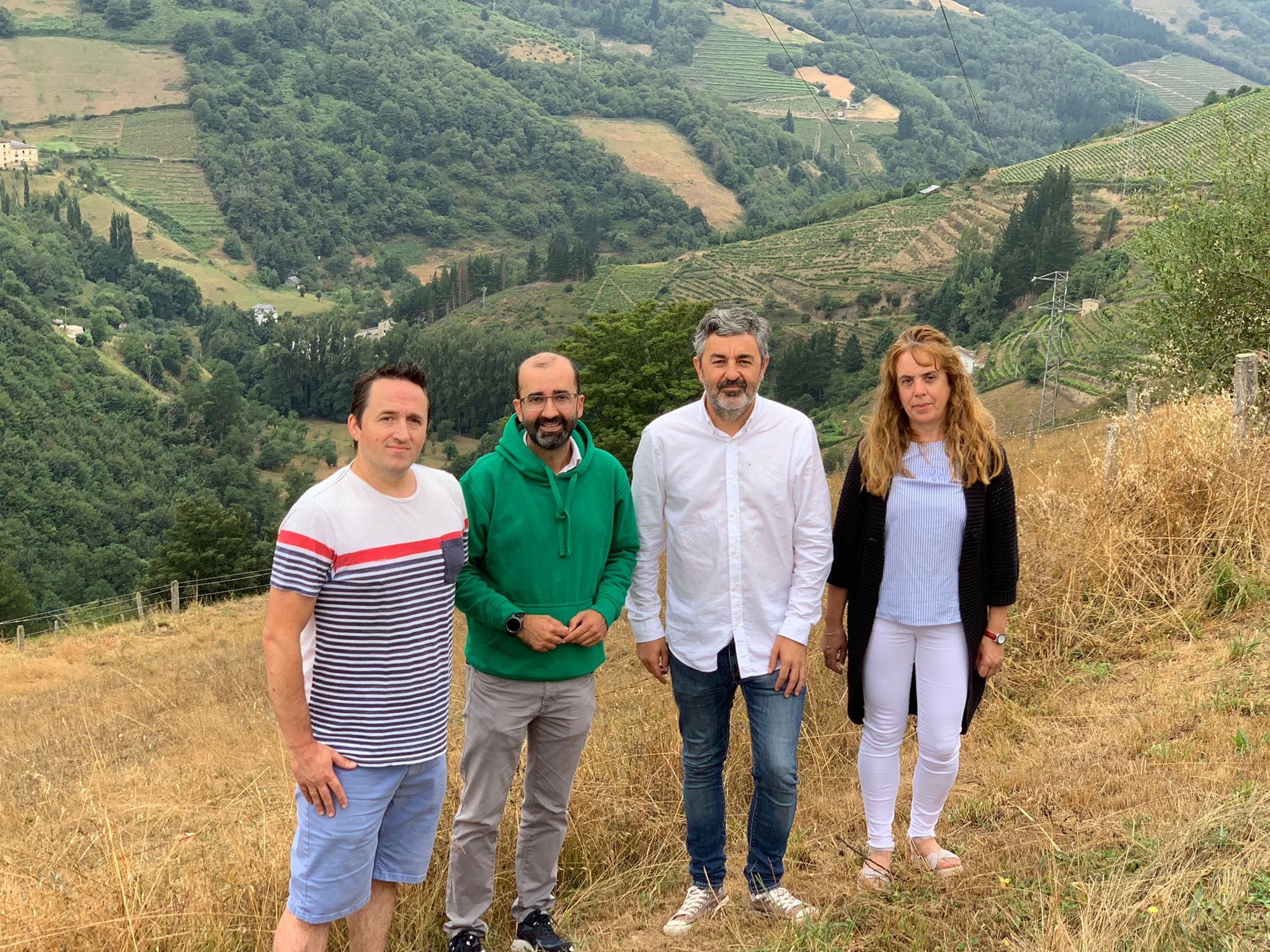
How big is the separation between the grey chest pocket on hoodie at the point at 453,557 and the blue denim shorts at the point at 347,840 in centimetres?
46

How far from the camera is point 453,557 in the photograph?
259cm

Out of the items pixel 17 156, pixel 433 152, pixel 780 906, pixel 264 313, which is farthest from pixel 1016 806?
pixel 433 152

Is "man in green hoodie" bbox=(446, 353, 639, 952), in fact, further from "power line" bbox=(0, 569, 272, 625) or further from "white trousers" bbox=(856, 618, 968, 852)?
"power line" bbox=(0, 569, 272, 625)

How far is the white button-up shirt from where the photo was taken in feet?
9.64

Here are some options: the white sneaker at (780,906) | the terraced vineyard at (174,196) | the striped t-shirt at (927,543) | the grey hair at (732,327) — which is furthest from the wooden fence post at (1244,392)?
the terraced vineyard at (174,196)

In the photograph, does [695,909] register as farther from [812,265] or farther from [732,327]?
[812,265]

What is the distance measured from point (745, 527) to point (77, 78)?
190 m

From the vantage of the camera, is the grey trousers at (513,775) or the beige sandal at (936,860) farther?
the beige sandal at (936,860)

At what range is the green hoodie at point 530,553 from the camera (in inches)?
111

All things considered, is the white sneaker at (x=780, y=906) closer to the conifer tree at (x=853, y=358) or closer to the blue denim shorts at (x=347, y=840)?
the blue denim shorts at (x=347, y=840)

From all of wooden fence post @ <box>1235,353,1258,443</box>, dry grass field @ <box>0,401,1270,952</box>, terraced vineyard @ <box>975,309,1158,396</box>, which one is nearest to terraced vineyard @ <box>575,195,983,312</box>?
terraced vineyard @ <box>975,309,1158,396</box>

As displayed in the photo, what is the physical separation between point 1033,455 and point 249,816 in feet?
42.0

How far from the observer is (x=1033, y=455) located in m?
14.8

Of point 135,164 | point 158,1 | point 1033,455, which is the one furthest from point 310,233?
point 1033,455
